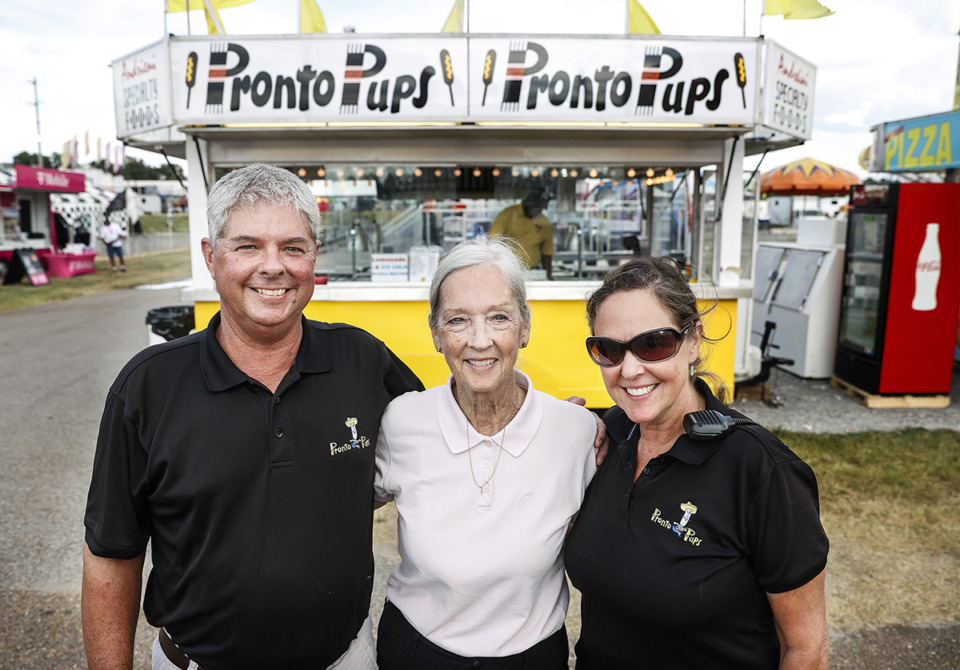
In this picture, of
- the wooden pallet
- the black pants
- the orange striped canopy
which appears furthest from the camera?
the orange striped canopy

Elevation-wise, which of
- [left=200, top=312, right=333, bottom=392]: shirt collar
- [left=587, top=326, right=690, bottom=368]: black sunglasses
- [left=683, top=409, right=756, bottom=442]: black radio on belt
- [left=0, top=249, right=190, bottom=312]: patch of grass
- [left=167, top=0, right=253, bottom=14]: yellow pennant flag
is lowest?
[left=0, top=249, right=190, bottom=312]: patch of grass

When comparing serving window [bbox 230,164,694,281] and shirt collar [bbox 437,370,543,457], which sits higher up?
serving window [bbox 230,164,694,281]

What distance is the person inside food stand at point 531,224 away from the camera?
6766 millimetres

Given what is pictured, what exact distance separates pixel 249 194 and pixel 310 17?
15.3 ft

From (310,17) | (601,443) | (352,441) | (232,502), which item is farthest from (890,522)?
(310,17)

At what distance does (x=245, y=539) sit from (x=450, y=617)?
597 millimetres

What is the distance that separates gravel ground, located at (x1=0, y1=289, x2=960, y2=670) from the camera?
3.23m

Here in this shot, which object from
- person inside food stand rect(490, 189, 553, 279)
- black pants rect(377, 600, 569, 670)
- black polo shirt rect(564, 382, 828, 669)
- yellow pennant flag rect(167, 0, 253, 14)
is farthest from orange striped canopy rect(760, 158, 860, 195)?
black pants rect(377, 600, 569, 670)

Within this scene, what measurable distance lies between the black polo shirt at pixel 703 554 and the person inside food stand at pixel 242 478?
0.72 m

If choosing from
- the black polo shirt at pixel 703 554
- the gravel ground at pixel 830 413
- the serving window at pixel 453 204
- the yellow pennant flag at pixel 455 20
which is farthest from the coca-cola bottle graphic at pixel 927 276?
the black polo shirt at pixel 703 554

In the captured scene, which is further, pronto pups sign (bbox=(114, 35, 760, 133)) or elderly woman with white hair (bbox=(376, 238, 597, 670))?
pronto pups sign (bbox=(114, 35, 760, 133))

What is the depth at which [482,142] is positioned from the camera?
20.5ft

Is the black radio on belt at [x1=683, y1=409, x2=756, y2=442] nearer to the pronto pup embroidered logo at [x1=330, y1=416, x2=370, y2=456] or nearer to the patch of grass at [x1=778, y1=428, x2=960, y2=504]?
the pronto pup embroidered logo at [x1=330, y1=416, x2=370, y2=456]

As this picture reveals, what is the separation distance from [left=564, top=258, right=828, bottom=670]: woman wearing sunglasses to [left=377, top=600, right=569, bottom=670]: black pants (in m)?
0.09
